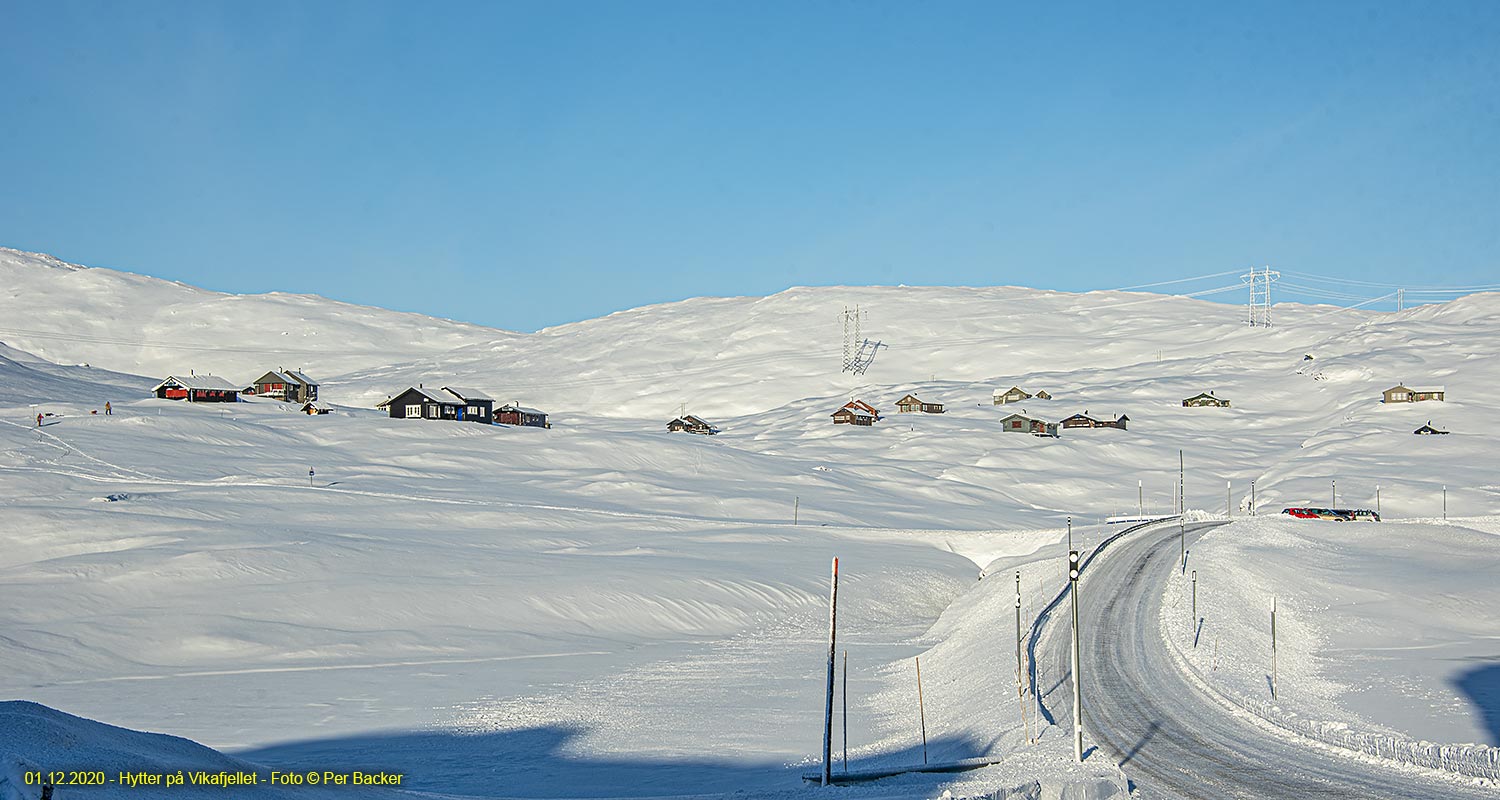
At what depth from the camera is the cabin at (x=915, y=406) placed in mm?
151750

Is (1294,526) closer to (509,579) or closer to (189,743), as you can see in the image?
(509,579)

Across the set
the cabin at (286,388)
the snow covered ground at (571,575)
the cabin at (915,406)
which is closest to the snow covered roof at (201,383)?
the snow covered ground at (571,575)

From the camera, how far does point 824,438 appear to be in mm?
128375

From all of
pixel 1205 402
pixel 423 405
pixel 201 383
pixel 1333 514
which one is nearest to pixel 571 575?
pixel 1333 514

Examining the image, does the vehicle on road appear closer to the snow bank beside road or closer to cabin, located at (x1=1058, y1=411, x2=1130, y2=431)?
the snow bank beside road

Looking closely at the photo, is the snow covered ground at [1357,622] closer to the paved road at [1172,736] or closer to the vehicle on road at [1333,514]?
the paved road at [1172,736]

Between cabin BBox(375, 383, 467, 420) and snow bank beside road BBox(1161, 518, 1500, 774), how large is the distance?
81.3 m

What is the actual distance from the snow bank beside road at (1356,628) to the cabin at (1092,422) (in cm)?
7314

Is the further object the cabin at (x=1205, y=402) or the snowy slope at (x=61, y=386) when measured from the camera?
the cabin at (x=1205, y=402)

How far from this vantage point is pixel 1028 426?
13062cm

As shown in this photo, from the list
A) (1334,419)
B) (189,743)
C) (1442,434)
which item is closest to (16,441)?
(189,743)

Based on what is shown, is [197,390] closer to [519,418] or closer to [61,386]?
[519,418]

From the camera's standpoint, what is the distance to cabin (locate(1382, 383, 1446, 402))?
136m

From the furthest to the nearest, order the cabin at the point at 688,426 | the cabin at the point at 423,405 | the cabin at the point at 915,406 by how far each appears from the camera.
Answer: the cabin at the point at 915,406 → the cabin at the point at 688,426 → the cabin at the point at 423,405
